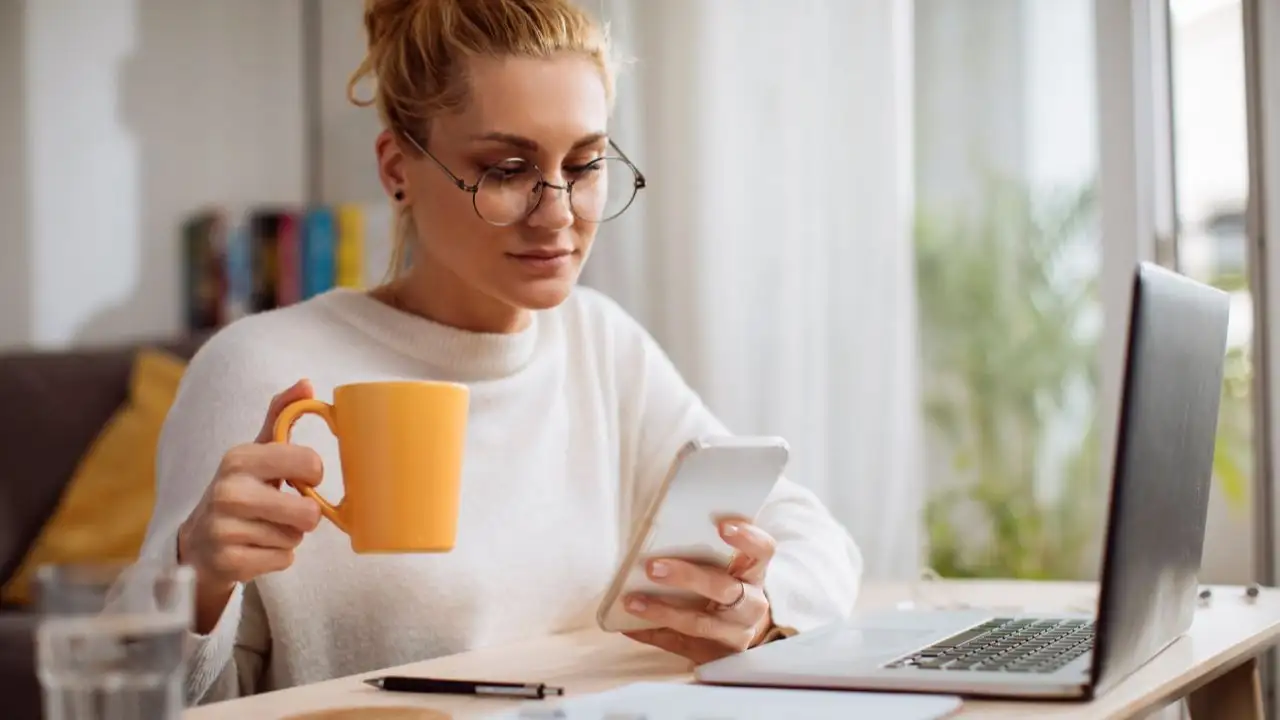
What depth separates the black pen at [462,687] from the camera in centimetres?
92

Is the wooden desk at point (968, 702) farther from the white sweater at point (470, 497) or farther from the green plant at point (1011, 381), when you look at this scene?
the green plant at point (1011, 381)

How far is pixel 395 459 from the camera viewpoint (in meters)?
0.93

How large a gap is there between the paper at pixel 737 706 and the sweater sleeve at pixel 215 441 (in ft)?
1.72

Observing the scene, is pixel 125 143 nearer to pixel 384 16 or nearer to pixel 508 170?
pixel 384 16

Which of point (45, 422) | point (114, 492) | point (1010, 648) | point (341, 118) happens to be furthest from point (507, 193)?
point (341, 118)

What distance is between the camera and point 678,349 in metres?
2.95

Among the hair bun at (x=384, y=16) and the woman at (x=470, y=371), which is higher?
the hair bun at (x=384, y=16)

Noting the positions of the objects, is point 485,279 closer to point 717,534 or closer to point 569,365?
point 569,365

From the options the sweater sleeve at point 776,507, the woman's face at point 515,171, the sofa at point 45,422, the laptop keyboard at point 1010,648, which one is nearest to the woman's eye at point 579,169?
the woman's face at point 515,171

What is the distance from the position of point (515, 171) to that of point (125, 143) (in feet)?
7.63

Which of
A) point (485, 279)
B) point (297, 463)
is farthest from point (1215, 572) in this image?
point (297, 463)

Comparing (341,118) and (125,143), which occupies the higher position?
(341,118)

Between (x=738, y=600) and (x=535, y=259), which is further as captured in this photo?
(x=535, y=259)

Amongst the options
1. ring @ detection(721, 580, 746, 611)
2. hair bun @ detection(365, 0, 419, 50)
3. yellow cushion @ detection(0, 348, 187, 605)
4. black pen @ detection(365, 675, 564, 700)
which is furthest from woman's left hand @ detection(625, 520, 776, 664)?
yellow cushion @ detection(0, 348, 187, 605)
